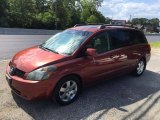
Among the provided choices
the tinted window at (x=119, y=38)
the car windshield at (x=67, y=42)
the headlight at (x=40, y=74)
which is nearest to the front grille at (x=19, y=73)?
the headlight at (x=40, y=74)

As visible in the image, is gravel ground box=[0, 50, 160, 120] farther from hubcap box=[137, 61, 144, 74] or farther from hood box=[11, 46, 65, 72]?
hubcap box=[137, 61, 144, 74]

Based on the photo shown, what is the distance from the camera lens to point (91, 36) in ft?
20.3

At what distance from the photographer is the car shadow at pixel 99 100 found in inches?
204

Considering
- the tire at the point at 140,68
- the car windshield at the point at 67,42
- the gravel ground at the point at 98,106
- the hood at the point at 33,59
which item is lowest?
the gravel ground at the point at 98,106

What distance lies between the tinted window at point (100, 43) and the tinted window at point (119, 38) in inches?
9.2

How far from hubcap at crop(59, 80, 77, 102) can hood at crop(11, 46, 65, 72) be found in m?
0.61

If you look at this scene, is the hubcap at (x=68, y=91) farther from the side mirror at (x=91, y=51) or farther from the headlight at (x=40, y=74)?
the side mirror at (x=91, y=51)

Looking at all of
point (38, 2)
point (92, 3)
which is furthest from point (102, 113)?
point (92, 3)

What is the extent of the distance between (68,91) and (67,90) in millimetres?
54

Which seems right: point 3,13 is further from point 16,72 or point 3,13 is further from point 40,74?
point 40,74

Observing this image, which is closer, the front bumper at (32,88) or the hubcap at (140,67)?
the front bumper at (32,88)

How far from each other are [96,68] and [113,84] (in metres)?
1.37

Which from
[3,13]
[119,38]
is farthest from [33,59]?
[3,13]

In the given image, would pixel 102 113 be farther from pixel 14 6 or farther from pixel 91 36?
pixel 14 6
